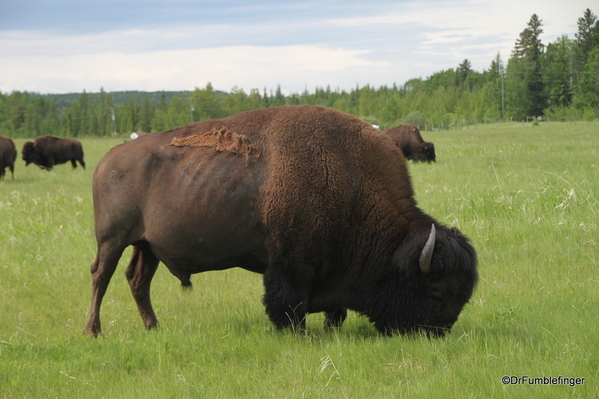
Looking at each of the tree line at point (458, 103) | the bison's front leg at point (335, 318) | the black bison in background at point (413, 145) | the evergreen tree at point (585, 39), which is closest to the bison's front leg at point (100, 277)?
the bison's front leg at point (335, 318)

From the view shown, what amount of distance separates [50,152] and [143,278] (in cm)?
3028

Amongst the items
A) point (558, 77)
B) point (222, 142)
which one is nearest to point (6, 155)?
point (222, 142)

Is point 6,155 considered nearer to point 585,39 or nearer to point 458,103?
point 585,39

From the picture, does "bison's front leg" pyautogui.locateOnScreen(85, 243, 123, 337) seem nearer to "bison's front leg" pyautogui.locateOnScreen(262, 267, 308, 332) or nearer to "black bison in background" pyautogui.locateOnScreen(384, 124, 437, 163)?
"bison's front leg" pyautogui.locateOnScreen(262, 267, 308, 332)

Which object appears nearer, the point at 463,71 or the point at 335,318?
the point at 335,318

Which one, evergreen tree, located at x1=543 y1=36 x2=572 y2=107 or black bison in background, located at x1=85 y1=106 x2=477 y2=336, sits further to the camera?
evergreen tree, located at x1=543 y1=36 x2=572 y2=107

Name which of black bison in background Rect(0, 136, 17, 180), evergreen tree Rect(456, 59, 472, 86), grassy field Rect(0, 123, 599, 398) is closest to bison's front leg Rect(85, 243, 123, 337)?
grassy field Rect(0, 123, 599, 398)

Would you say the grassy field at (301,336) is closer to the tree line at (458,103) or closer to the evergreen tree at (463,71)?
the tree line at (458,103)

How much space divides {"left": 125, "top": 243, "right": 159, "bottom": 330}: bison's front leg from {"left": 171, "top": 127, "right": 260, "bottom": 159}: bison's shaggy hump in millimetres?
1250

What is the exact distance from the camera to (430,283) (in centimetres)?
562

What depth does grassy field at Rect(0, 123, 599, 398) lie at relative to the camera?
4.50m

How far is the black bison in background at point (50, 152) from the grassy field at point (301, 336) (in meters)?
24.9

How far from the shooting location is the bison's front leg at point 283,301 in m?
5.83

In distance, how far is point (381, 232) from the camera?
19.2 feet
